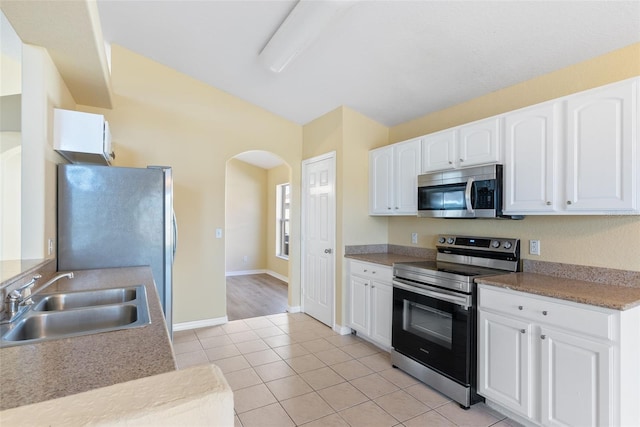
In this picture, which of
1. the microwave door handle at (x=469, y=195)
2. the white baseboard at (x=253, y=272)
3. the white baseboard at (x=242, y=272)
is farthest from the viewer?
the white baseboard at (x=242, y=272)

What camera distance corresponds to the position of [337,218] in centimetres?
382

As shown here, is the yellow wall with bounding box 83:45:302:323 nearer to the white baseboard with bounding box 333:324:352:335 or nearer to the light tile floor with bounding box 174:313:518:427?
the light tile floor with bounding box 174:313:518:427

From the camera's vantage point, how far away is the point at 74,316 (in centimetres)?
149

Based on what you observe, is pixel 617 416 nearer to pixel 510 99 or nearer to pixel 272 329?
pixel 510 99

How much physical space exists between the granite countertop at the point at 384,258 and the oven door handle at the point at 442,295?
0.34 m

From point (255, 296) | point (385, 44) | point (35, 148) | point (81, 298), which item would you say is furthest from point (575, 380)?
point (255, 296)

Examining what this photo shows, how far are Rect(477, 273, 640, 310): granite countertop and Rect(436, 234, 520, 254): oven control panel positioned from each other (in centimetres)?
26

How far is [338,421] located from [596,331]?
5.25 feet

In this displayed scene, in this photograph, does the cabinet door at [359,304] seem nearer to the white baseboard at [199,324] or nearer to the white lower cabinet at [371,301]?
the white lower cabinet at [371,301]

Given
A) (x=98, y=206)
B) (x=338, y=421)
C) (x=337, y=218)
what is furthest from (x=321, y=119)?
(x=338, y=421)

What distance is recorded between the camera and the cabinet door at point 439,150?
2.86m

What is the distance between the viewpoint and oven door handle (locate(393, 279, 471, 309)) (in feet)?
7.64

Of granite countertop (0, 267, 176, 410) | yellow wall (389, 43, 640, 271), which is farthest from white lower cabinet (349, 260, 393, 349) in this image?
granite countertop (0, 267, 176, 410)

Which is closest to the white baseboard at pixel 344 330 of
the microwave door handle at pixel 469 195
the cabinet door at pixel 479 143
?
the microwave door handle at pixel 469 195
